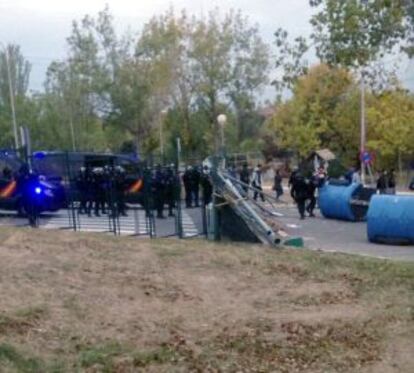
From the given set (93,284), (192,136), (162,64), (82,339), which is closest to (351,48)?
(93,284)

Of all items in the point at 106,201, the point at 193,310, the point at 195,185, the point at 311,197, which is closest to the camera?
the point at 193,310

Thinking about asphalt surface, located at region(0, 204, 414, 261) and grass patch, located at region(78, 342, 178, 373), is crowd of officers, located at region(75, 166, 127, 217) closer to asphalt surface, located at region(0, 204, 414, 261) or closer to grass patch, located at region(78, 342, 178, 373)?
asphalt surface, located at region(0, 204, 414, 261)

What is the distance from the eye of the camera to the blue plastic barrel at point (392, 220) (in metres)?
19.5

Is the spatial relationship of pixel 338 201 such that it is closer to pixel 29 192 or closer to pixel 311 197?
pixel 311 197

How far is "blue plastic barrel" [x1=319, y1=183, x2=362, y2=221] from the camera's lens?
2666 centimetres

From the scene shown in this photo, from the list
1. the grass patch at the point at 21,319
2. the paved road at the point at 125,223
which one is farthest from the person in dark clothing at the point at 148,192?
the grass patch at the point at 21,319

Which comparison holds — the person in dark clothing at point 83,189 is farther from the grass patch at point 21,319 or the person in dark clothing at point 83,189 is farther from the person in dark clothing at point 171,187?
the grass patch at point 21,319

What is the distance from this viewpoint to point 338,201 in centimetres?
2691

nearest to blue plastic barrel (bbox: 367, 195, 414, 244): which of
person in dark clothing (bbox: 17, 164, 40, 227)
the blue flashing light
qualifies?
person in dark clothing (bbox: 17, 164, 40, 227)

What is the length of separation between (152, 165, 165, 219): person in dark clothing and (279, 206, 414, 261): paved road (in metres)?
3.28

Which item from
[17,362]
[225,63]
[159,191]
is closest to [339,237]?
[159,191]

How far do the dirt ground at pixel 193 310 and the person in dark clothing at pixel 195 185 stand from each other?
9549 millimetres

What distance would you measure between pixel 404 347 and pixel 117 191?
1336 cm

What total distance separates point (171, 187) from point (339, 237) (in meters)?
4.18
